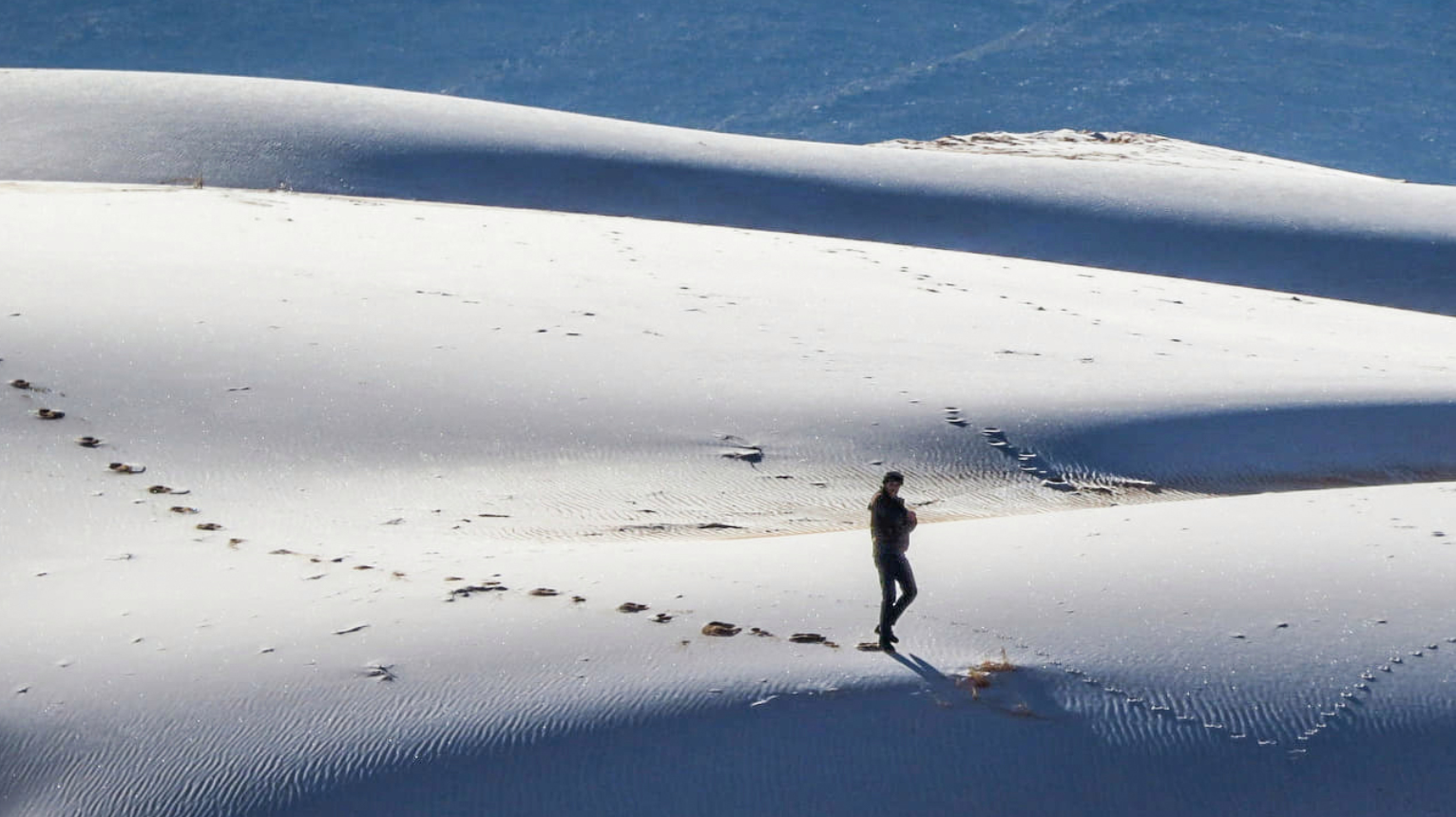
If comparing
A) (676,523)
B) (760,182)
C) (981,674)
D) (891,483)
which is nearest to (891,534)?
(891,483)

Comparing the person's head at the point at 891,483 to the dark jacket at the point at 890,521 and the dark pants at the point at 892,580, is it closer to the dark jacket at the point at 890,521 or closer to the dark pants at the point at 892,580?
the dark jacket at the point at 890,521

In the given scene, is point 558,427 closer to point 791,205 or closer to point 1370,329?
point 1370,329

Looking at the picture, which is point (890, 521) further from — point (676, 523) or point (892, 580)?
point (676, 523)

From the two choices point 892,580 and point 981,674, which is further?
point 981,674

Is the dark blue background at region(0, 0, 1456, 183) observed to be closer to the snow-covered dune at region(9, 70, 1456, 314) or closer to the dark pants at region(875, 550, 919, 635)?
the snow-covered dune at region(9, 70, 1456, 314)

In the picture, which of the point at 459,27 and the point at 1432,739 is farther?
the point at 459,27

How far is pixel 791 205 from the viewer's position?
15.7 metres

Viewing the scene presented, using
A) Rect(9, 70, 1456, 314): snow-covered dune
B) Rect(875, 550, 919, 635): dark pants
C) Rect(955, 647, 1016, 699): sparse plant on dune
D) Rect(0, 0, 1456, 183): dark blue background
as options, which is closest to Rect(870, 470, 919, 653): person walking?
Rect(875, 550, 919, 635): dark pants

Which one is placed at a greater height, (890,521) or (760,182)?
(760,182)

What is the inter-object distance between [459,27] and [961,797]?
79.0 metres

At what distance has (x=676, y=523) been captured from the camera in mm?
6613

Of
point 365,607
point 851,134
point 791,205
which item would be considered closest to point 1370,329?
point 791,205

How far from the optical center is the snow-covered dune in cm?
1495

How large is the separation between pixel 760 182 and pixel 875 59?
56832 mm
